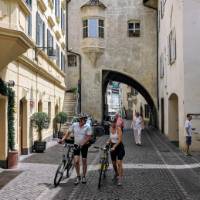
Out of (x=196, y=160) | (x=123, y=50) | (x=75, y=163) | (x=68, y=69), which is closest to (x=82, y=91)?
(x=68, y=69)

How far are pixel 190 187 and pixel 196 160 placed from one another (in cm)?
576

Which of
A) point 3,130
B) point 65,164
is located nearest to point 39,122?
point 3,130

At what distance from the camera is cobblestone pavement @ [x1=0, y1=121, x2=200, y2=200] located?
945 centimetres

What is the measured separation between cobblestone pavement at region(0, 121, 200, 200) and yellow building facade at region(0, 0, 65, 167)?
5.03ft

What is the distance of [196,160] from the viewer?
53.1 ft

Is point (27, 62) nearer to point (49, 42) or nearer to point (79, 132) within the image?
point (49, 42)

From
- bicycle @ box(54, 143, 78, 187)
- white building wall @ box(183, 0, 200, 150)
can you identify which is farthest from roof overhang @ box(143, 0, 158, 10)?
bicycle @ box(54, 143, 78, 187)

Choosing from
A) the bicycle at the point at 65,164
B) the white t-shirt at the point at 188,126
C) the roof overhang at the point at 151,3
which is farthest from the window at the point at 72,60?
the bicycle at the point at 65,164

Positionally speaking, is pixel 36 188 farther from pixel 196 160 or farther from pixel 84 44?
pixel 84 44

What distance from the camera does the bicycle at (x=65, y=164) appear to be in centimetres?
1059

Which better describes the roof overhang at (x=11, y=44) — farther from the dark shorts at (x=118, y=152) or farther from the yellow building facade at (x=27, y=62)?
the dark shorts at (x=118, y=152)

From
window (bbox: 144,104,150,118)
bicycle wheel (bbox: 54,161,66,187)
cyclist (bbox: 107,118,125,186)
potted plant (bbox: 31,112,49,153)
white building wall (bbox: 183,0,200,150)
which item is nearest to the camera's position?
bicycle wheel (bbox: 54,161,66,187)

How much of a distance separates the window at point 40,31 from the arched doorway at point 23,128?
3.40m

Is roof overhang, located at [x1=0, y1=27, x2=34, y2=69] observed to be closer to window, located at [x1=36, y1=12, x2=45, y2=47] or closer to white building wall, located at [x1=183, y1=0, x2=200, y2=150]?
window, located at [x1=36, y1=12, x2=45, y2=47]
